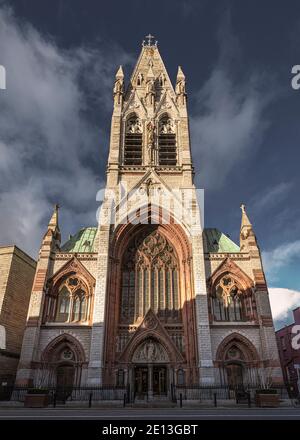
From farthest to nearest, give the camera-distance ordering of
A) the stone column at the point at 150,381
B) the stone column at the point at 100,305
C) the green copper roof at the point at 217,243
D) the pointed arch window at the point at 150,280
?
the green copper roof at the point at 217,243 → the pointed arch window at the point at 150,280 → the stone column at the point at 150,381 → the stone column at the point at 100,305

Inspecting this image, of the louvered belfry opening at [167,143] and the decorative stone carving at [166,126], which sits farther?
the decorative stone carving at [166,126]

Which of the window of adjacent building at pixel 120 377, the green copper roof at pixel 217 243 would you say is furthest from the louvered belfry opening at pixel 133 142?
the window of adjacent building at pixel 120 377

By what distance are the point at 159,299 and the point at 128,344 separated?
4.83m

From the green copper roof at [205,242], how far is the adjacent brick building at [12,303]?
4.33 meters

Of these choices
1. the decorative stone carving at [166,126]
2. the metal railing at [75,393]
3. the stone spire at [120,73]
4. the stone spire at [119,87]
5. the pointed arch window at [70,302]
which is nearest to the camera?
the metal railing at [75,393]

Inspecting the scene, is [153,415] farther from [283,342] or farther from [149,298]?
[283,342]

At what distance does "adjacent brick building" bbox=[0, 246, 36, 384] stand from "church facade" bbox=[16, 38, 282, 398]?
3.20 metres

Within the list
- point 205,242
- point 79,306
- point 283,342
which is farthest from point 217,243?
point 283,342

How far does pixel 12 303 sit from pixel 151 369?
44.0 ft

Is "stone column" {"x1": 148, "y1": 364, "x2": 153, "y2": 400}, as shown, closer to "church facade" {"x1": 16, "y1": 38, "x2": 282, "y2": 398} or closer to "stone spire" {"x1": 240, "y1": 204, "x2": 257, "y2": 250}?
"church facade" {"x1": 16, "y1": 38, "x2": 282, "y2": 398}

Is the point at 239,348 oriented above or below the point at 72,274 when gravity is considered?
below

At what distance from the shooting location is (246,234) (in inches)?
1160

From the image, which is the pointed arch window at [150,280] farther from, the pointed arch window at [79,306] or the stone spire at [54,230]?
the stone spire at [54,230]

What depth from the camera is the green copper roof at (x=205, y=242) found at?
30.7m
